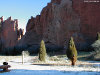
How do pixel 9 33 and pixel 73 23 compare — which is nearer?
pixel 73 23

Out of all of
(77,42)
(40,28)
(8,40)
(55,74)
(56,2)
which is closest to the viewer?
(55,74)

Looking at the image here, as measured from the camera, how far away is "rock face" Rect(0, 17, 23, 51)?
5775 cm

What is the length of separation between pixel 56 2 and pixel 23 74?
1479 inches

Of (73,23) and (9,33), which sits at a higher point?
(73,23)

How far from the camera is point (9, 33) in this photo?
58.3 m

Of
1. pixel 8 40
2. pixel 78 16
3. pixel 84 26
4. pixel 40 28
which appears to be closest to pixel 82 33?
pixel 84 26

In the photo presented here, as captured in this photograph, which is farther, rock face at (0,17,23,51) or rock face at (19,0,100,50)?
rock face at (0,17,23,51)

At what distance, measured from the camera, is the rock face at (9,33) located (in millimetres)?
57750

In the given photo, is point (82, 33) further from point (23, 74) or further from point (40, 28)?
point (23, 74)

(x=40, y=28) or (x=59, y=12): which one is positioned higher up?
(x=59, y=12)

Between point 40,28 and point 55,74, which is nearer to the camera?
point 55,74

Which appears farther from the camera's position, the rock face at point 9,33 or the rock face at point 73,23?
the rock face at point 9,33

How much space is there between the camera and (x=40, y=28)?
159ft

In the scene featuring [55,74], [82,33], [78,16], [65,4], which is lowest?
[55,74]
